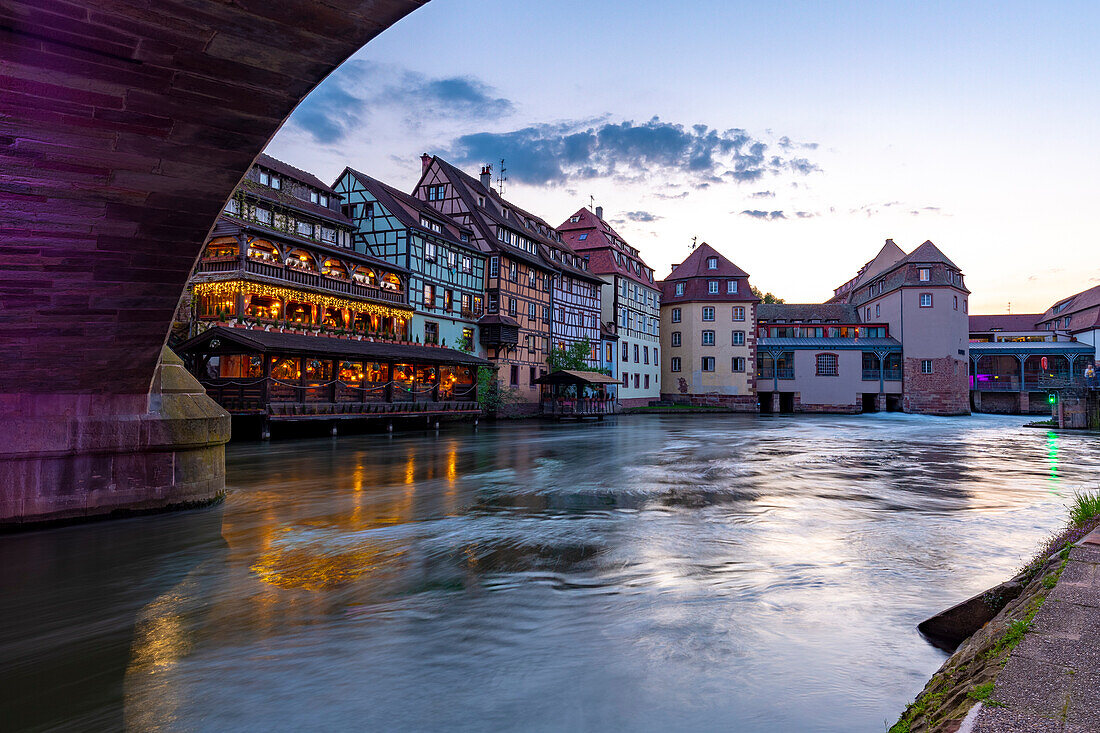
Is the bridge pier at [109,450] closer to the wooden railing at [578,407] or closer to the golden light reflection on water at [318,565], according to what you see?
the golden light reflection on water at [318,565]

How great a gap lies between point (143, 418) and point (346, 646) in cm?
702

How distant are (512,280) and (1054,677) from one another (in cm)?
3936

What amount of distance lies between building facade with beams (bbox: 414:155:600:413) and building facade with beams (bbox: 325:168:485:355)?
1.03m

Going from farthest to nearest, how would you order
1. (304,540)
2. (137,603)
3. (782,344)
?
(782,344)
(304,540)
(137,603)

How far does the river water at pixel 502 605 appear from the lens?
4.39 metres

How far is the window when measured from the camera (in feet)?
184

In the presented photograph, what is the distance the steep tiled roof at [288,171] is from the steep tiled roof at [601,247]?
26201mm

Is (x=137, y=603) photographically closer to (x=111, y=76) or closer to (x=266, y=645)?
(x=266, y=645)

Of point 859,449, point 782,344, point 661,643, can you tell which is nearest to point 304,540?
point 661,643

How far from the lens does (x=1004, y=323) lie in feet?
246

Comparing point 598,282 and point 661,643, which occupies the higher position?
point 598,282

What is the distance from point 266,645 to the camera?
536 cm

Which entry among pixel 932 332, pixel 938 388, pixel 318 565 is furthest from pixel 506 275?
pixel 938 388

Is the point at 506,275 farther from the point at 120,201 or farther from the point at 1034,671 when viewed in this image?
the point at 1034,671
